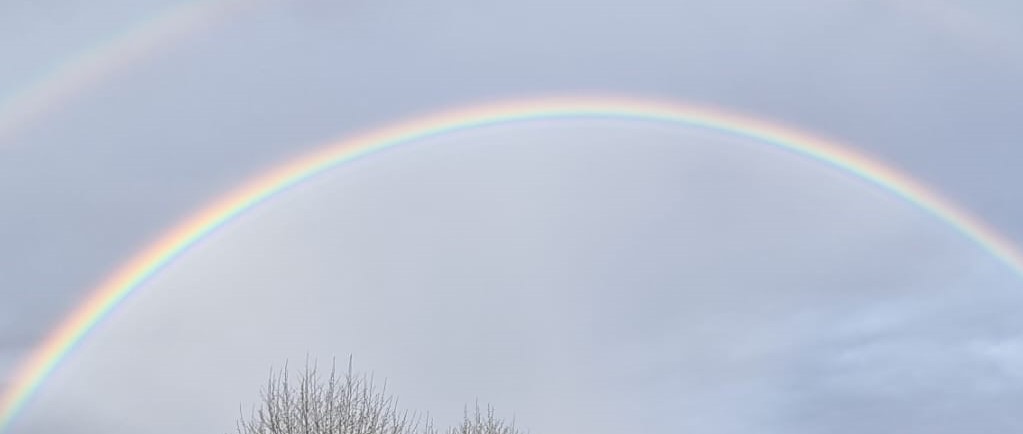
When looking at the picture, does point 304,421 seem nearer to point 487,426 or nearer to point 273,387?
point 273,387

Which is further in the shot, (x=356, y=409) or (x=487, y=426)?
(x=487, y=426)

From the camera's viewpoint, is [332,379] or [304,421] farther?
[332,379]

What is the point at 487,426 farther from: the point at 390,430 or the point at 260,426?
the point at 260,426

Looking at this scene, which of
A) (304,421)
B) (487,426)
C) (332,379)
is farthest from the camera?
(487,426)

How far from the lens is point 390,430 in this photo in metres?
32.8

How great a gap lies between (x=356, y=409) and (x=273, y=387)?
2.75m

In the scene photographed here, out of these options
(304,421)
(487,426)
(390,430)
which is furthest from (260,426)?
(487,426)

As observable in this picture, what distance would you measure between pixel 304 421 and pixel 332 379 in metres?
2.37

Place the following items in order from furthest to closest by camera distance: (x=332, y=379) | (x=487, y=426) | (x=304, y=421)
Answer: (x=487, y=426) < (x=332, y=379) < (x=304, y=421)

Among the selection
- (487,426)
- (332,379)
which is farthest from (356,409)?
(487,426)

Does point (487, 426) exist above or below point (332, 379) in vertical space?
above

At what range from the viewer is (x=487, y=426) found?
149 feet

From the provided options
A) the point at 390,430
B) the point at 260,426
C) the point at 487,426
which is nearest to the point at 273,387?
the point at 260,426

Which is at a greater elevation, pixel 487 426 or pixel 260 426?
pixel 487 426
